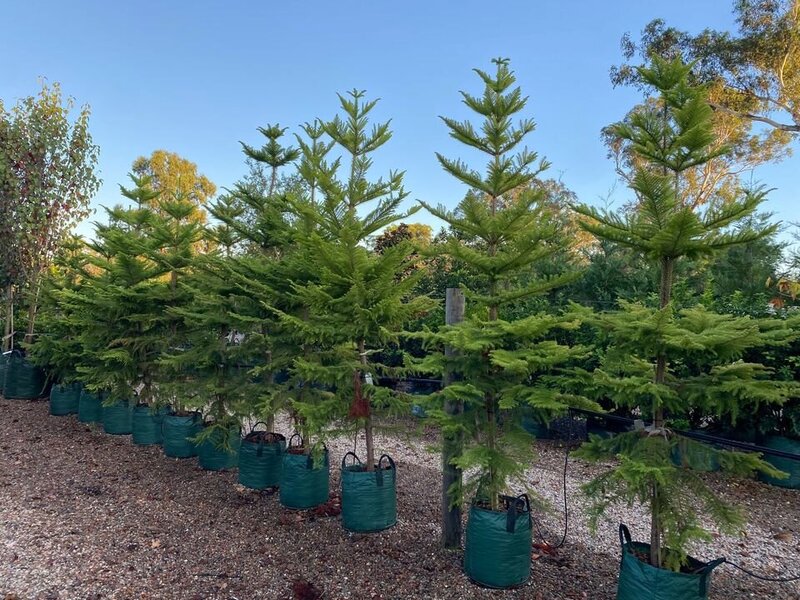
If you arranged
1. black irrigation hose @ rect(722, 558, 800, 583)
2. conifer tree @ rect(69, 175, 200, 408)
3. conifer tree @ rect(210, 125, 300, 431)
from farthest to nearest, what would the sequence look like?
1. conifer tree @ rect(69, 175, 200, 408)
2. conifer tree @ rect(210, 125, 300, 431)
3. black irrigation hose @ rect(722, 558, 800, 583)

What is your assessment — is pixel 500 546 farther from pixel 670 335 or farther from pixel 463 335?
pixel 670 335

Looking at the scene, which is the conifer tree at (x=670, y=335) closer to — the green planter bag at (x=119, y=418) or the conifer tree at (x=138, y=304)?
the conifer tree at (x=138, y=304)

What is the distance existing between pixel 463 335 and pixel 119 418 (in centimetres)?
499

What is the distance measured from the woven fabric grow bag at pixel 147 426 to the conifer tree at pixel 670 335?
467 cm

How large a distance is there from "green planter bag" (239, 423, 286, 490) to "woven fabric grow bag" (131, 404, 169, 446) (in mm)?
1848

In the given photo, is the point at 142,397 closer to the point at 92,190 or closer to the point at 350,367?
the point at 350,367

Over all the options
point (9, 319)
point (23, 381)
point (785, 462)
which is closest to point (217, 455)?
A: point (23, 381)

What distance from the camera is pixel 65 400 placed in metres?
6.56

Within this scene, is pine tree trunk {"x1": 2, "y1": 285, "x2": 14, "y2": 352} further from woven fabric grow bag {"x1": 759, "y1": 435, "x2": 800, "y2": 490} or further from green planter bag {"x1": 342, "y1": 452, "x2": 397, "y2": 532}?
woven fabric grow bag {"x1": 759, "y1": 435, "x2": 800, "y2": 490}

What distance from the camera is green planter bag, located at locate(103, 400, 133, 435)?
5.64 m

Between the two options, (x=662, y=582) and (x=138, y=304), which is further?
(x=138, y=304)

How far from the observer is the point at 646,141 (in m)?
2.15

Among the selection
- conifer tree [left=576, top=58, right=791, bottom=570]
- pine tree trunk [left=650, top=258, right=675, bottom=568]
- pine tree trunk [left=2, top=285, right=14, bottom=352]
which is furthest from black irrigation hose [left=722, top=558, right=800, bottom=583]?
pine tree trunk [left=2, top=285, right=14, bottom=352]

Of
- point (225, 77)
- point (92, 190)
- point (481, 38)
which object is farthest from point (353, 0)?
point (92, 190)
